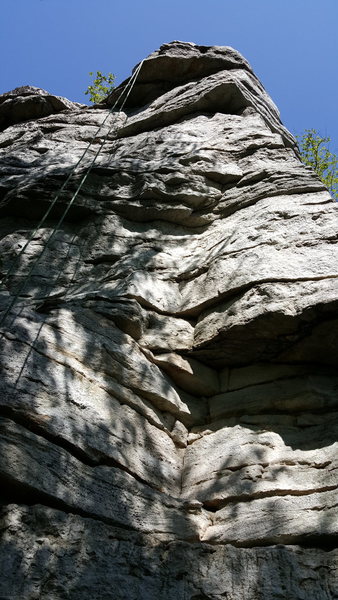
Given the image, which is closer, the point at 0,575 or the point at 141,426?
the point at 0,575

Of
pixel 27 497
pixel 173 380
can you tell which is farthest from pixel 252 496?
pixel 27 497

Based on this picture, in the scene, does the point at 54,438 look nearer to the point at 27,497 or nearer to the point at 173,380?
the point at 27,497

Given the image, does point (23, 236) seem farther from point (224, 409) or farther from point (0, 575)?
point (0, 575)

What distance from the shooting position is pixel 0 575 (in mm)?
3229

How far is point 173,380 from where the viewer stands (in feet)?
18.0

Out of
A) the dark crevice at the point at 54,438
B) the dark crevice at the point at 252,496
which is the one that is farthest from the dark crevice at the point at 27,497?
the dark crevice at the point at 252,496

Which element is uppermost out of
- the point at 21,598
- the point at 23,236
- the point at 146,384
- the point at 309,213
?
the point at 309,213

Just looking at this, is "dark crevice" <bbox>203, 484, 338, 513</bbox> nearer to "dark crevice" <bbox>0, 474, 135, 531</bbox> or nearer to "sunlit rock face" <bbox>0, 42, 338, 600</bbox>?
"sunlit rock face" <bbox>0, 42, 338, 600</bbox>

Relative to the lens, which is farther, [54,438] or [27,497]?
[54,438]

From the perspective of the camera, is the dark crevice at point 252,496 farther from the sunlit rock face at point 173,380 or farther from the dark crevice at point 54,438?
the dark crevice at point 54,438

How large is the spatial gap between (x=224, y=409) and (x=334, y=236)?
210 cm

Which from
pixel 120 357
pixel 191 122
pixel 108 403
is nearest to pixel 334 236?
pixel 120 357

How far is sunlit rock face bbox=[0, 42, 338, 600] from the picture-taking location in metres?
3.60

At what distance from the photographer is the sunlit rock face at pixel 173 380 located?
3.60 m
